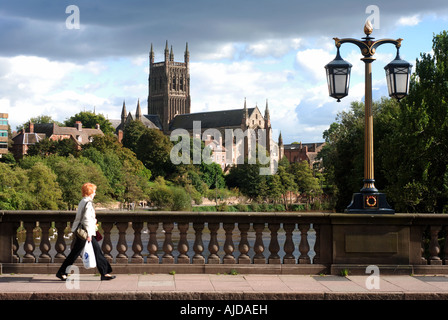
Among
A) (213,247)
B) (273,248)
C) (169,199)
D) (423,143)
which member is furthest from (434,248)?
(169,199)

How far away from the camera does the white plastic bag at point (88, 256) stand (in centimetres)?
1162

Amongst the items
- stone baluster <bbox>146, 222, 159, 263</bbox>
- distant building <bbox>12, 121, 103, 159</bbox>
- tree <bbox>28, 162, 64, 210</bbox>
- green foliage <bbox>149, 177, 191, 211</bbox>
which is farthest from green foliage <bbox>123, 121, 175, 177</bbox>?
stone baluster <bbox>146, 222, 159, 263</bbox>

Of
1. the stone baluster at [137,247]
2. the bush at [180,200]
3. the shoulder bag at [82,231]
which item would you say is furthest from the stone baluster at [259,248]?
the bush at [180,200]

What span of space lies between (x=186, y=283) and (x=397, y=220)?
4277mm

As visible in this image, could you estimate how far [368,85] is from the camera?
13.5 meters

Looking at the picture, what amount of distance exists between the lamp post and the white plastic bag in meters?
5.02

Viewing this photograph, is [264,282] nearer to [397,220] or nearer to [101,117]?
[397,220]

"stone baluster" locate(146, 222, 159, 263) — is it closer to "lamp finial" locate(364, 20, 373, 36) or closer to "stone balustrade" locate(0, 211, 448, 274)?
"stone balustrade" locate(0, 211, 448, 274)

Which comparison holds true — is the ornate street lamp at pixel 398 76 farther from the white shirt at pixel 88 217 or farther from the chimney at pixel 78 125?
the chimney at pixel 78 125

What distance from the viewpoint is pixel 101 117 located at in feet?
541

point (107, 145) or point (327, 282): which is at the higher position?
point (107, 145)

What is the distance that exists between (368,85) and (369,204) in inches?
92.4

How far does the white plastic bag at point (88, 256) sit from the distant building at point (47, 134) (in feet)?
419

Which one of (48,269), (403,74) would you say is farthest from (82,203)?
(403,74)
